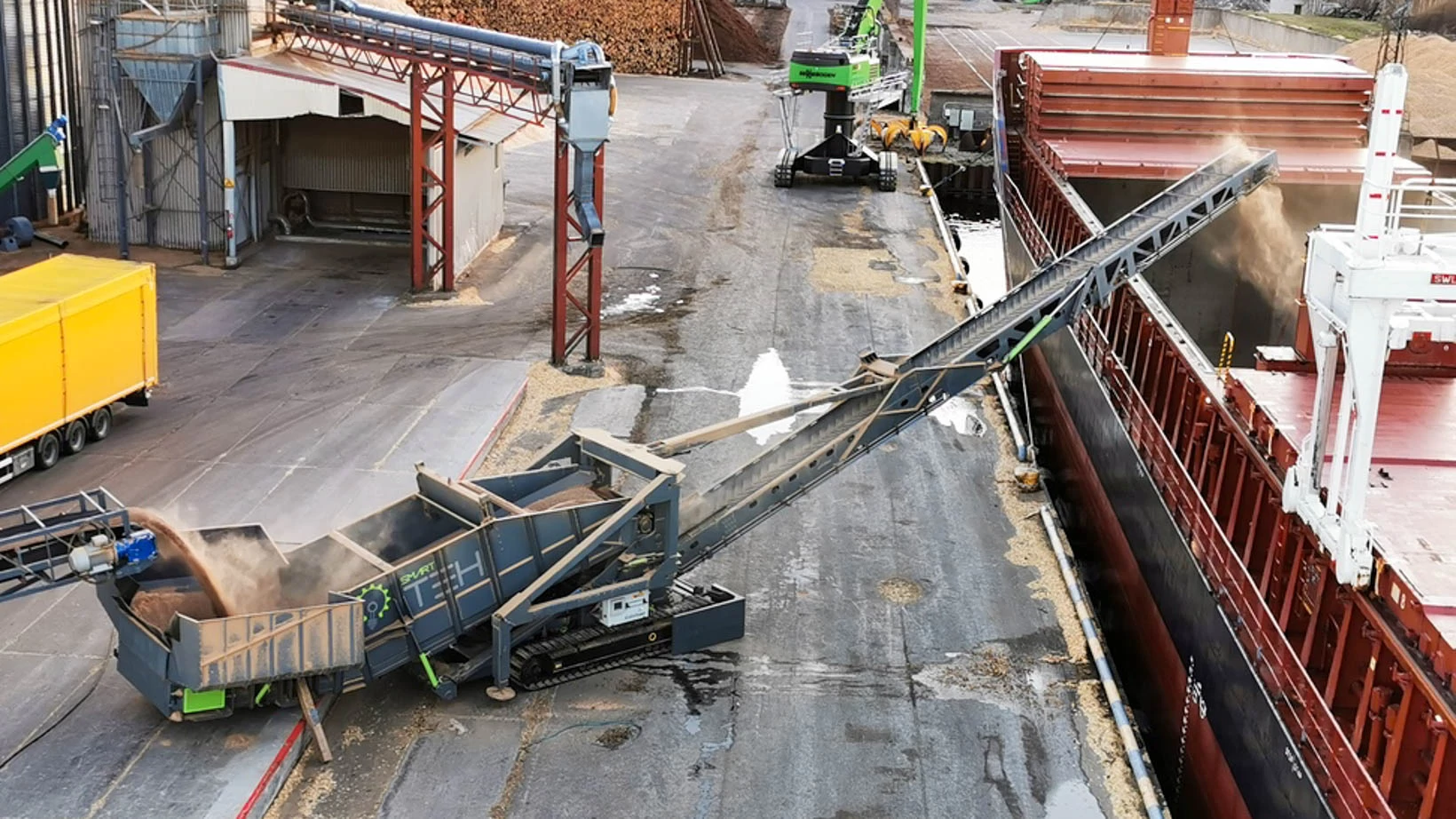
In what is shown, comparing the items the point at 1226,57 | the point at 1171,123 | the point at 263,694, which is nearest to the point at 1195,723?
the point at 263,694

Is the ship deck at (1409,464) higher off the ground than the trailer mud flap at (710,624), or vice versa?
the ship deck at (1409,464)

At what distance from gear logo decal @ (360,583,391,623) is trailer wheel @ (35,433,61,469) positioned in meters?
9.01

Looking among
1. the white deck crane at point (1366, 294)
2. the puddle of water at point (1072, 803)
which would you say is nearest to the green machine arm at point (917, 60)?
the white deck crane at point (1366, 294)

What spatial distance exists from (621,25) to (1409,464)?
53.5m

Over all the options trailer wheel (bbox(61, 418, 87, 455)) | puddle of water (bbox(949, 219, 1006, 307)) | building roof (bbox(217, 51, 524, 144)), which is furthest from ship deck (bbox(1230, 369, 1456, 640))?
puddle of water (bbox(949, 219, 1006, 307))

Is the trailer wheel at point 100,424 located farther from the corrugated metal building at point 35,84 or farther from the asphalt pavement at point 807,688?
the corrugated metal building at point 35,84

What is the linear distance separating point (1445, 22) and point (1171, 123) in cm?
4077

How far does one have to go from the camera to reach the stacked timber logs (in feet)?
208

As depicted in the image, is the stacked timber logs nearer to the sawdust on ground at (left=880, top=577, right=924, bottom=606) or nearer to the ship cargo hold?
the ship cargo hold

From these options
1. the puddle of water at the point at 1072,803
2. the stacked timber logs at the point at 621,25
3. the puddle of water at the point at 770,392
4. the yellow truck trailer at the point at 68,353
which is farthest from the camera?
the stacked timber logs at the point at 621,25

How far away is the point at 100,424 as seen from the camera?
75.7ft

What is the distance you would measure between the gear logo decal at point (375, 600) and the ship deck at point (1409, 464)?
861 cm

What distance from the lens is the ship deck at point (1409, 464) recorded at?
12.7 meters

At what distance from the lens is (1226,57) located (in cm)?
3750
